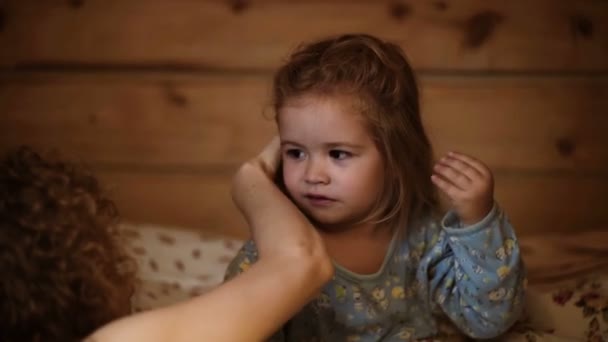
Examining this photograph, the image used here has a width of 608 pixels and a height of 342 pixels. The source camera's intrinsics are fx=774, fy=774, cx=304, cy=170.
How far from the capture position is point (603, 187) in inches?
74.6

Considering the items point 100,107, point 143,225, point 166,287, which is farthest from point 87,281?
point 100,107

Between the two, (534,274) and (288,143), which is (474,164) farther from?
(534,274)

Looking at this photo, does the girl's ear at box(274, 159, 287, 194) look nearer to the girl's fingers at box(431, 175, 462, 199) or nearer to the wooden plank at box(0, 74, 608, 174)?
the girl's fingers at box(431, 175, 462, 199)

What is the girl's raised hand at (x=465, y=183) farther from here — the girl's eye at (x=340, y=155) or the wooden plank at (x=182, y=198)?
the wooden plank at (x=182, y=198)

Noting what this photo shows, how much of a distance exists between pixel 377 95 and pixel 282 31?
82cm

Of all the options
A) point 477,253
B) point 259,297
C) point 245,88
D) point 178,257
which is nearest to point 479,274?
point 477,253

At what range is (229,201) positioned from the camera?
1990mm

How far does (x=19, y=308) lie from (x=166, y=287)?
3.14 ft

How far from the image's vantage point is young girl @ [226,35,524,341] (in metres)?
1.10

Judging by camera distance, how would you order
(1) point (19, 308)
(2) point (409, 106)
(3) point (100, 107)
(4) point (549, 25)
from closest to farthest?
(1) point (19, 308)
(2) point (409, 106)
(4) point (549, 25)
(3) point (100, 107)

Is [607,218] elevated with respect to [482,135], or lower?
lower

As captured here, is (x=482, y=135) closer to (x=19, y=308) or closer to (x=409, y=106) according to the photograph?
(x=409, y=106)

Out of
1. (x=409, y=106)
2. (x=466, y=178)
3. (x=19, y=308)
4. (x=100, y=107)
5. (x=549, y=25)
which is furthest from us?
(x=100, y=107)

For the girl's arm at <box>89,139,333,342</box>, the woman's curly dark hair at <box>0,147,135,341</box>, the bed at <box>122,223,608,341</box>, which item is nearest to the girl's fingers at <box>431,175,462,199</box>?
the girl's arm at <box>89,139,333,342</box>
